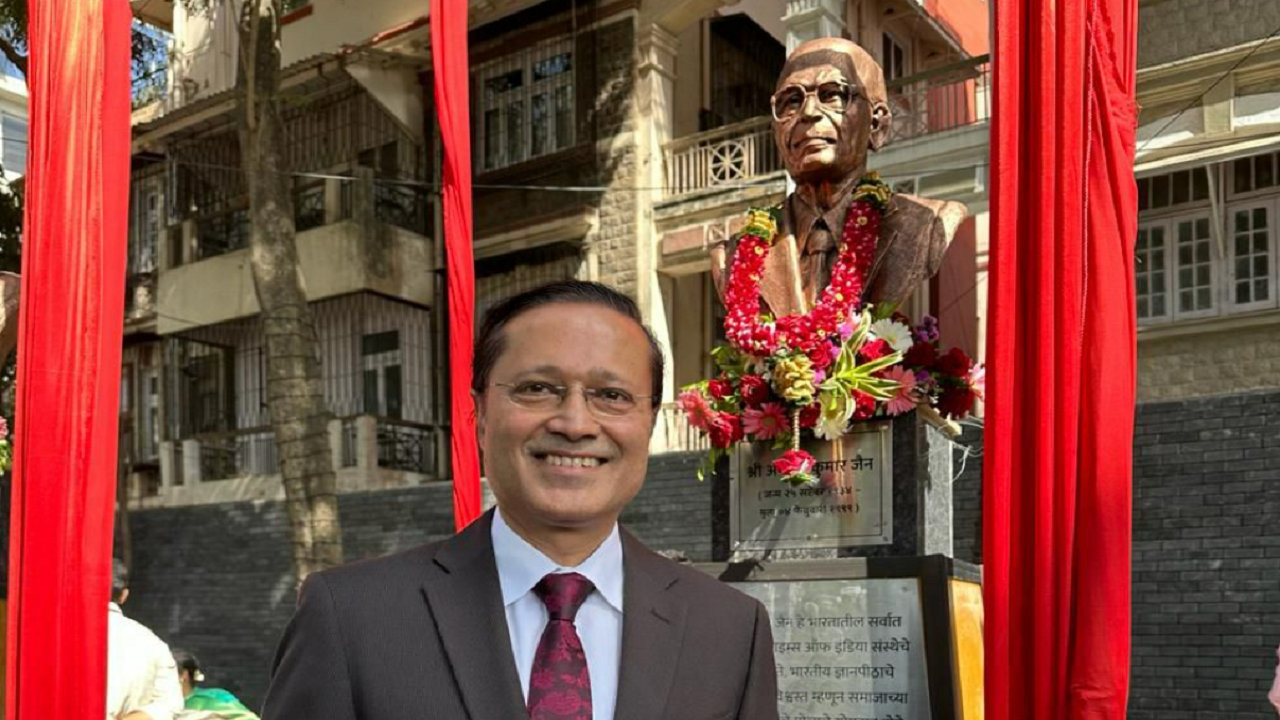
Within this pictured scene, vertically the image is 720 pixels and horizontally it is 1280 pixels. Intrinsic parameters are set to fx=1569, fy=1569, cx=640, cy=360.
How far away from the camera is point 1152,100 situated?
1163cm

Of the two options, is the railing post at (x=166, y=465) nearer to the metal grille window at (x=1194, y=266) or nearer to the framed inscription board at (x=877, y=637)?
the metal grille window at (x=1194, y=266)

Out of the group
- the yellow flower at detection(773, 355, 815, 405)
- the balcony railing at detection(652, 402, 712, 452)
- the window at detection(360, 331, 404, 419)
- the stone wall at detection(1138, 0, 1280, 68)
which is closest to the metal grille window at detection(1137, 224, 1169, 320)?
the stone wall at detection(1138, 0, 1280, 68)

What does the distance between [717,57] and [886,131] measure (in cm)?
1075

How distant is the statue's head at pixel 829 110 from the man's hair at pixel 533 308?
372 cm

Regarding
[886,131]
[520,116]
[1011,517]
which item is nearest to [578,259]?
[520,116]

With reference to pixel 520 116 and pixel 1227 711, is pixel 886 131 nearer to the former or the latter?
pixel 1227 711

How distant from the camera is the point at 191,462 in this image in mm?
17938

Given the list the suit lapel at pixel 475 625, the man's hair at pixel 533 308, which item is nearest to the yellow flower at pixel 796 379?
the man's hair at pixel 533 308

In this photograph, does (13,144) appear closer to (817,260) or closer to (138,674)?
(138,674)

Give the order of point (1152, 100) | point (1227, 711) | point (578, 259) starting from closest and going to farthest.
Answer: point (1227, 711)
point (1152, 100)
point (578, 259)

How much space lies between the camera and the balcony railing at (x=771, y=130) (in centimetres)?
1288

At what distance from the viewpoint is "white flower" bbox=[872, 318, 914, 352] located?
5406mm

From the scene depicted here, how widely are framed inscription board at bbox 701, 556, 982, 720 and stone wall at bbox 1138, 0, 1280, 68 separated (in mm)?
7890

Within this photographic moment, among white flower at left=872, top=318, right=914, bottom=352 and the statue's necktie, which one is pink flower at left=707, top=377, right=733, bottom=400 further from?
white flower at left=872, top=318, right=914, bottom=352
